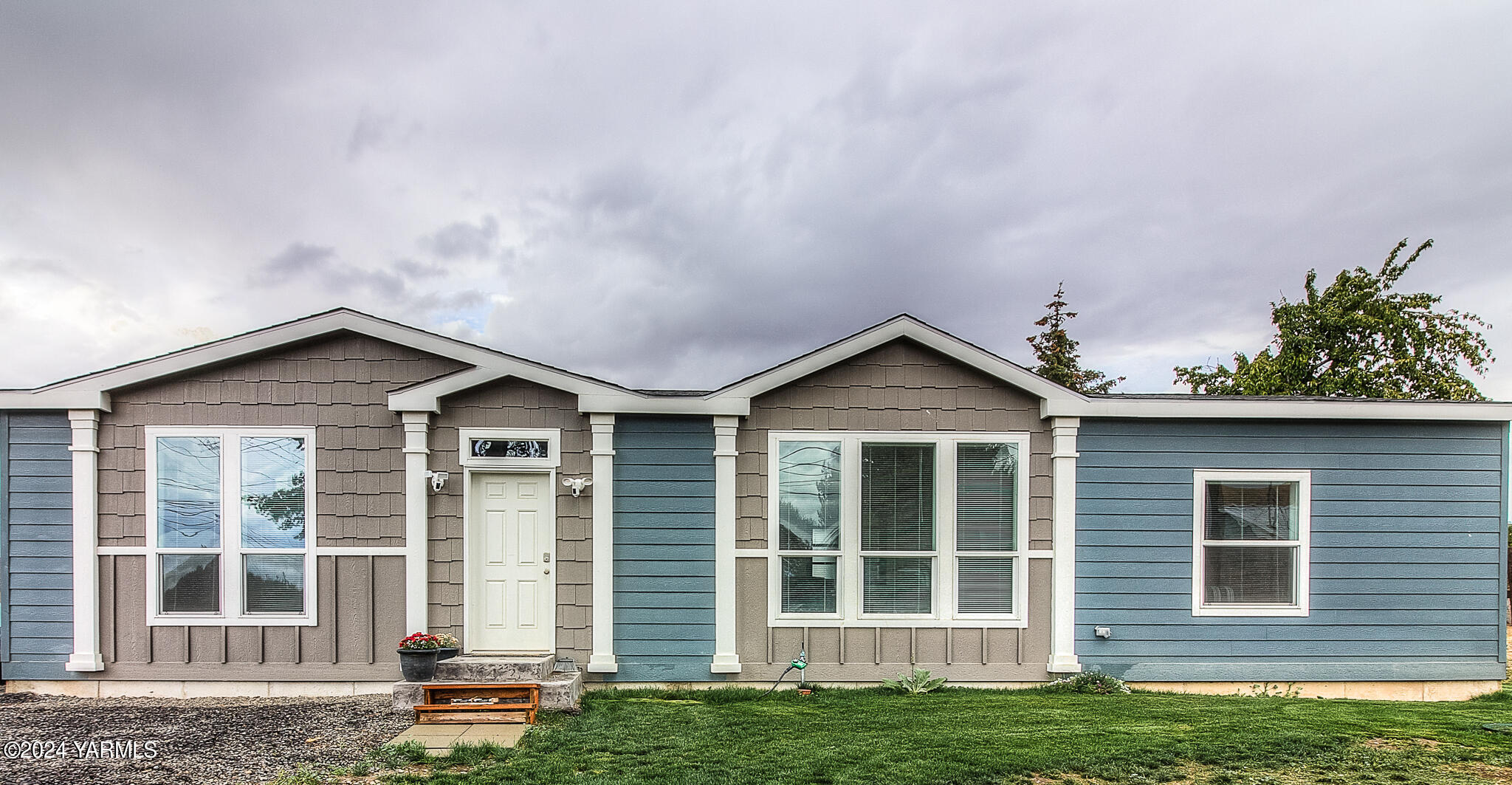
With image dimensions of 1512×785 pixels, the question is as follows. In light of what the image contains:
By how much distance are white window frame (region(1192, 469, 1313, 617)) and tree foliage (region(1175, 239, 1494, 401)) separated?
771 cm

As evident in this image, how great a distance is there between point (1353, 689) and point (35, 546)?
12.7m

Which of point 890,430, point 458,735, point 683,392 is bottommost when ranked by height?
point 458,735

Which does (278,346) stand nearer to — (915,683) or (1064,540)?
(915,683)

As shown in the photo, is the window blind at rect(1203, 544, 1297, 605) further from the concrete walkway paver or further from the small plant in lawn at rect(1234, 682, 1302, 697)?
the concrete walkway paver

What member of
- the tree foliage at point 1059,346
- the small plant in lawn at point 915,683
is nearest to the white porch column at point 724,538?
the small plant in lawn at point 915,683

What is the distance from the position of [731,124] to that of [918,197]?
12.3 ft

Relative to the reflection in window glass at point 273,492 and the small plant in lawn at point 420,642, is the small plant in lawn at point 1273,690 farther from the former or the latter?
the reflection in window glass at point 273,492

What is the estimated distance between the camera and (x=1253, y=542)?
6.48m

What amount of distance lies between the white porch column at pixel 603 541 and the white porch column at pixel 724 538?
3.23 ft

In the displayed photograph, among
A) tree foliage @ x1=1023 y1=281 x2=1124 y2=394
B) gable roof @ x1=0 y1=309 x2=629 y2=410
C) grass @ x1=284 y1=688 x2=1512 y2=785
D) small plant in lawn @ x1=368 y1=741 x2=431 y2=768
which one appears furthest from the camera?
tree foliage @ x1=1023 y1=281 x2=1124 y2=394

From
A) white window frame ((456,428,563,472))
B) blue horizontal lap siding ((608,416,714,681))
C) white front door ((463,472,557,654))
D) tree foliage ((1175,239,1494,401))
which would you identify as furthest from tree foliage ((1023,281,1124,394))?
white front door ((463,472,557,654))

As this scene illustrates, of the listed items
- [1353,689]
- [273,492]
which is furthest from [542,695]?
[1353,689]

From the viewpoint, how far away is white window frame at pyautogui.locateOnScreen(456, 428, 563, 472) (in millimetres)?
6184

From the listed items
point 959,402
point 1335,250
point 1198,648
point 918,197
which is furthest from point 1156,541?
point 1335,250
